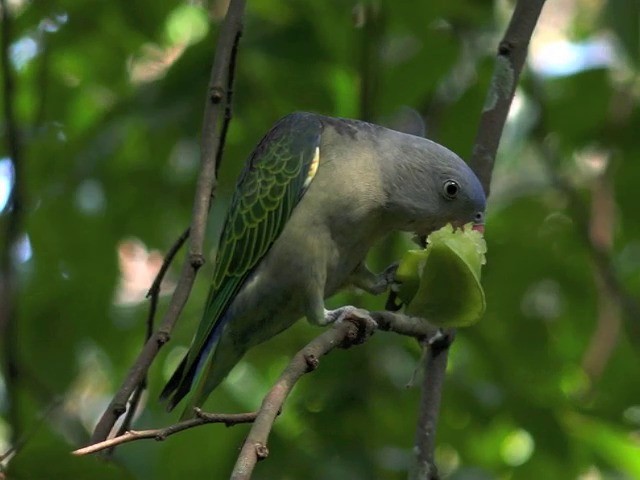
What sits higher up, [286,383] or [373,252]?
[286,383]

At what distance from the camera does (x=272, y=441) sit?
3180mm

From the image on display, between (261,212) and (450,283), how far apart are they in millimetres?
868

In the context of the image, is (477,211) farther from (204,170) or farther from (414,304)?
(204,170)

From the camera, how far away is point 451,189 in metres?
2.96

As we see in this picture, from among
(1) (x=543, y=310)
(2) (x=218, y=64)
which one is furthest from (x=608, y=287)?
(2) (x=218, y=64)

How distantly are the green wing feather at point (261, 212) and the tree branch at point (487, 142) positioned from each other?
1.85ft

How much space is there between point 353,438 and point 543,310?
1.22 m

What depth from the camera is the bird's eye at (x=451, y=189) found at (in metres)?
2.94

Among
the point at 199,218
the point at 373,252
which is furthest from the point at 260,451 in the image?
the point at 373,252

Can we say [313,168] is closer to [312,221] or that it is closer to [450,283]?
[312,221]

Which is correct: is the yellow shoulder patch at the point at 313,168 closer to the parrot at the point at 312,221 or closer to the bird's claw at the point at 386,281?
the parrot at the point at 312,221

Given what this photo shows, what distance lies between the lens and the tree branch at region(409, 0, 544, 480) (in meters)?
2.75

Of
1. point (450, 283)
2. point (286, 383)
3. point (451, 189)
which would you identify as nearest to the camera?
point (286, 383)

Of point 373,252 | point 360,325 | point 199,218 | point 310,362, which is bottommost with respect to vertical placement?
point 373,252
